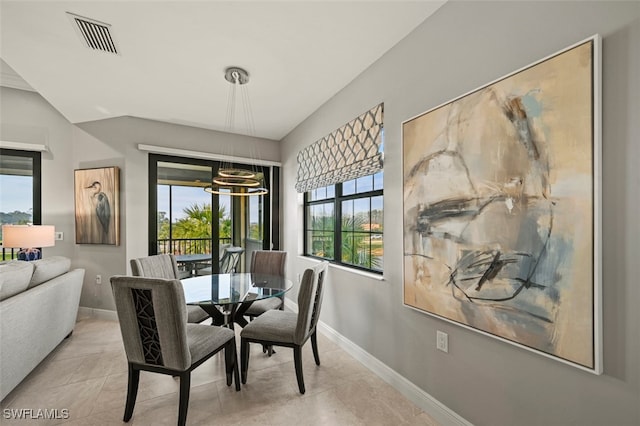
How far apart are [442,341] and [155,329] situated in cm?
180

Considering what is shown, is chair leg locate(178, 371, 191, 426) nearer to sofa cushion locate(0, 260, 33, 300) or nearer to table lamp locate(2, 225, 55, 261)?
sofa cushion locate(0, 260, 33, 300)

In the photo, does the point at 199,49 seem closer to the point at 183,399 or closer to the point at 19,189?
the point at 183,399

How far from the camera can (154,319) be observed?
1705 mm

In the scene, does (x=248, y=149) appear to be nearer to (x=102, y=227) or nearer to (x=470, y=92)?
(x=102, y=227)

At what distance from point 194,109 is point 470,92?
3144mm

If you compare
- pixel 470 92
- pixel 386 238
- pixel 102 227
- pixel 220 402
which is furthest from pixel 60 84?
pixel 470 92

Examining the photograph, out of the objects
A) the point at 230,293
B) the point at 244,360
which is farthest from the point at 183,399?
the point at 230,293

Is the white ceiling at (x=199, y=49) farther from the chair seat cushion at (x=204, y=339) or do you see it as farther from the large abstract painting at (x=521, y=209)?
the chair seat cushion at (x=204, y=339)

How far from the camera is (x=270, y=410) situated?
192cm

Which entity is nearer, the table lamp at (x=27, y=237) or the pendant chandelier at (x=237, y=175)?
the pendant chandelier at (x=237, y=175)

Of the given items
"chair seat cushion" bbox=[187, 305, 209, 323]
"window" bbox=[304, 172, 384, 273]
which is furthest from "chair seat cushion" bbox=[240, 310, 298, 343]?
"window" bbox=[304, 172, 384, 273]

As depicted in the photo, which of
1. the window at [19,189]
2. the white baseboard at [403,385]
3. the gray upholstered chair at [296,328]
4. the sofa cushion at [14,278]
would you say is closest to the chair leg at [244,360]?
the gray upholstered chair at [296,328]

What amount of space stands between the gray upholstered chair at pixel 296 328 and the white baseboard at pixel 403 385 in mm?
616

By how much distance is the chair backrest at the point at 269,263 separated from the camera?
10.9 feet
